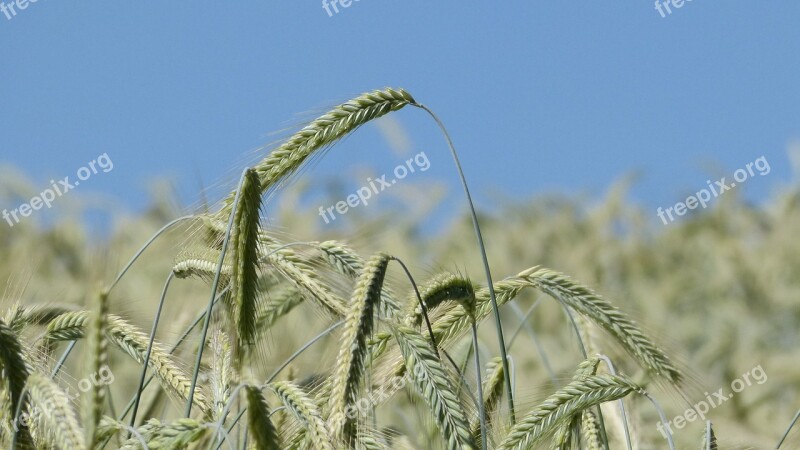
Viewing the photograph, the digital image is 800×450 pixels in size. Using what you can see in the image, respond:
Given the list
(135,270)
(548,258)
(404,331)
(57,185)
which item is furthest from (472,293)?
(548,258)

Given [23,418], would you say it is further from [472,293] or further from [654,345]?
[654,345]

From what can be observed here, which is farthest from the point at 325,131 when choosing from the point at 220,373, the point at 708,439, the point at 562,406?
the point at 708,439

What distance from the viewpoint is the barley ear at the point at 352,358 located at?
1626 millimetres

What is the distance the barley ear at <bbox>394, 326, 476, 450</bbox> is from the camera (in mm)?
1757

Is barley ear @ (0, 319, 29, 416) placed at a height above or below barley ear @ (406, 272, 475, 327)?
above

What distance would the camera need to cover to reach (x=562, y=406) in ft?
6.21

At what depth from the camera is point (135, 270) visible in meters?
8.31

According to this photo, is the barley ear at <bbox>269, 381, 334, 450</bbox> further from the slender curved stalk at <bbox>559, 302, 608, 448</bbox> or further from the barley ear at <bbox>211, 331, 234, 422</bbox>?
the slender curved stalk at <bbox>559, 302, 608, 448</bbox>

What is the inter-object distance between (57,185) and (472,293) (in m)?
4.06

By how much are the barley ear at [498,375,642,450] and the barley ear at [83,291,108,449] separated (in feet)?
2.45

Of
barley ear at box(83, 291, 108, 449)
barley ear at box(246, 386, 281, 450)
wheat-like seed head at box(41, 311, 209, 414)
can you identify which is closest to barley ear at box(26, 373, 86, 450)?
barley ear at box(83, 291, 108, 449)

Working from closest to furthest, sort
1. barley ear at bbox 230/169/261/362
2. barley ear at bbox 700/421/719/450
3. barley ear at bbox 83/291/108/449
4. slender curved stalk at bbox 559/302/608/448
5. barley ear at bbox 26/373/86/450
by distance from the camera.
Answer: barley ear at bbox 83/291/108/449 < barley ear at bbox 26/373/86/450 < barley ear at bbox 230/169/261/362 < barley ear at bbox 700/421/719/450 < slender curved stalk at bbox 559/302/608/448

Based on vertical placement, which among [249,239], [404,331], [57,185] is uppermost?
[57,185]

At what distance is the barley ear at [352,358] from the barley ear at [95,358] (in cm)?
39
